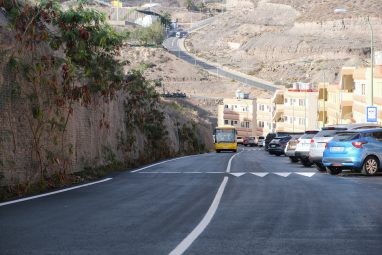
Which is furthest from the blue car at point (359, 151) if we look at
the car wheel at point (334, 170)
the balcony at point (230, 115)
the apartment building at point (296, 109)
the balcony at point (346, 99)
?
the balcony at point (230, 115)

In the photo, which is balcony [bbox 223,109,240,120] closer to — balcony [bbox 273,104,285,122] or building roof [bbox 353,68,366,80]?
balcony [bbox 273,104,285,122]

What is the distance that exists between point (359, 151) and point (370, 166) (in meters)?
0.67

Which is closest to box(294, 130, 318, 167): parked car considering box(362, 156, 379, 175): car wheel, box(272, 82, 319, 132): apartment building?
box(362, 156, 379, 175): car wheel

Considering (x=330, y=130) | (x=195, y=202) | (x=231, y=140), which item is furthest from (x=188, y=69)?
(x=195, y=202)

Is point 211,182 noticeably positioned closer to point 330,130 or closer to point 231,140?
point 330,130

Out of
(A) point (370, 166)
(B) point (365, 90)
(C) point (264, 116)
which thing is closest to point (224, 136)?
(B) point (365, 90)

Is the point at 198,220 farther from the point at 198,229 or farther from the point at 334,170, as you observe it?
the point at 334,170

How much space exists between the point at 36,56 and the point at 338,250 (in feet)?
49.4

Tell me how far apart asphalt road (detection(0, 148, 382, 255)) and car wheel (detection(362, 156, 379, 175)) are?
246 inches

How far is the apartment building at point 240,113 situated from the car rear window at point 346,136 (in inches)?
5859

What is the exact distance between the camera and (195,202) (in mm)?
17844

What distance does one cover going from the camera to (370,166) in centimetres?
2902

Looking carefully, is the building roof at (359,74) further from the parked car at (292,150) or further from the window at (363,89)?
the parked car at (292,150)

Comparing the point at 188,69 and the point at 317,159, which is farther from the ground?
the point at 188,69
